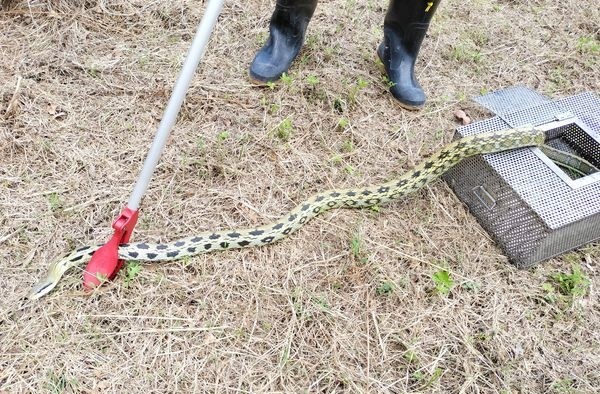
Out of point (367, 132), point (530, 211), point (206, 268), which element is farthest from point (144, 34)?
point (530, 211)

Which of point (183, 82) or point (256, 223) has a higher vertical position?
point (183, 82)

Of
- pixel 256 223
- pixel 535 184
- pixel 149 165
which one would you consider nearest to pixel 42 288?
pixel 149 165

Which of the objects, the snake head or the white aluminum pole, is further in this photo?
the snake head

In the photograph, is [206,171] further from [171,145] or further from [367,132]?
[367,132]

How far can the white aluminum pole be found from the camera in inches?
97.1

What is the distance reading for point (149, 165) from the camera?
272 cm

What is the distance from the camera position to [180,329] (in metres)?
2.83

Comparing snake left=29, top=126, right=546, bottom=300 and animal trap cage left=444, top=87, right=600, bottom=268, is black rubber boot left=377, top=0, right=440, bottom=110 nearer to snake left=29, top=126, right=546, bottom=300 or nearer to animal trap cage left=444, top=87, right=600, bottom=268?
animal trap cage left=444, top=87, right=600, bottom=268

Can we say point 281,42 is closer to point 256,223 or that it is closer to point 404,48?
Result: point 404,48

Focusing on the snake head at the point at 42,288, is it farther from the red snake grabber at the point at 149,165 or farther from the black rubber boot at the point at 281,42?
the black rubber boot at the point at 281,42

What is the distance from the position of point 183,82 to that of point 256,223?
110cm

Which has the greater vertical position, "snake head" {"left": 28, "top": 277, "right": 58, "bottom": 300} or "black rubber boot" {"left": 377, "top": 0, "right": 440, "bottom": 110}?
"black rubber boot" {"left": 377, "top": 0, "right": 440, "bottom": 110}

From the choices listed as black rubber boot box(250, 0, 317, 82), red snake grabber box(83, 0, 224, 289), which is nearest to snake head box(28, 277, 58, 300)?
red snake grabber box(83, 0, 224, 289)

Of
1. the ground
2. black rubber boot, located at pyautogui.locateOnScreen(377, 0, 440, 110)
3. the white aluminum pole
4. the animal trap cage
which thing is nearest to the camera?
the white aluminum pole
